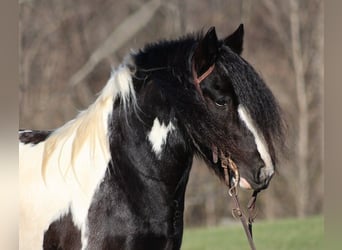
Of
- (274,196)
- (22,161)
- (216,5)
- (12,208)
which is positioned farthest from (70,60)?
(12,208)

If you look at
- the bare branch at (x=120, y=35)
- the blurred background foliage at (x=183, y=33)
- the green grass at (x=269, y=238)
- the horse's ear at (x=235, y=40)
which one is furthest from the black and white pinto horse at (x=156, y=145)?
the bare branch at (x=120, y=35)

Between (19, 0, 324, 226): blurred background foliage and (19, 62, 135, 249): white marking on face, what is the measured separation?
18.8 feet

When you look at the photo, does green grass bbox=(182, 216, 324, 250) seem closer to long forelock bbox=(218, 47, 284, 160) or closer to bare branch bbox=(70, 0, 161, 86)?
bare branch bbox=(70, 0, 161, 86)

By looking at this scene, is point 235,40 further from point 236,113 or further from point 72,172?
point 72,172

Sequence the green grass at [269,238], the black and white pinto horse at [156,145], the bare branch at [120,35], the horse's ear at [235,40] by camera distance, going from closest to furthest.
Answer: the black and white pinto horse at [156,145]
the horse's ear at [235,40]
the green grass at [269,238]
the bare branch at [120,35]

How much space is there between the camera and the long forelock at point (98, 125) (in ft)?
8.69

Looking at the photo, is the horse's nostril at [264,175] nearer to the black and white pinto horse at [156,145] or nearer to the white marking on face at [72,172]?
the black and white pinto horse at [156,145]

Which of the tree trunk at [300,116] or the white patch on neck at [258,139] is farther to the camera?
the tree trunk at [300,116]

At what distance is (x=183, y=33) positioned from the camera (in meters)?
9.59

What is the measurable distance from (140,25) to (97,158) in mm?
7639

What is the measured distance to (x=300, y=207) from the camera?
31.8ft

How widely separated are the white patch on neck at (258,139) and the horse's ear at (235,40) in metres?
0.39

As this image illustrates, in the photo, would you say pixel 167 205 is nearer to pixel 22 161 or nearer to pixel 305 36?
pixel 22 161

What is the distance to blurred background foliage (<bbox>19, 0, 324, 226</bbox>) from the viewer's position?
8883 millimetres
